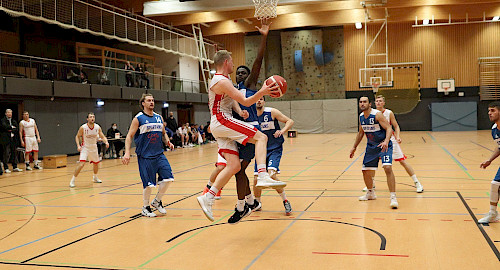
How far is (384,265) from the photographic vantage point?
470 cm

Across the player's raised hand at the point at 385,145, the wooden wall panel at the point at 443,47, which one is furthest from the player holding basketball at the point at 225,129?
the wooden wall panel at the point at 443,47

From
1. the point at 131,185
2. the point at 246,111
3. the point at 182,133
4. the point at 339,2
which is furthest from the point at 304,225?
the point at 339,2

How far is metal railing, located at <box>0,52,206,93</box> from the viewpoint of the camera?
18.7 meters

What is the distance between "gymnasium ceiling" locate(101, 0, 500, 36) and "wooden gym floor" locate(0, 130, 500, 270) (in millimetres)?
17949

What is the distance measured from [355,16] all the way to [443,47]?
304 inches

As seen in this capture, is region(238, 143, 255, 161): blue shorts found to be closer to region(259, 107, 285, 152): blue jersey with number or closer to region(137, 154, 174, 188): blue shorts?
region(259, 107, 285, 152): blue jersey with number

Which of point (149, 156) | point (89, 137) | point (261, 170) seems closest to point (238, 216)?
point (261, 170)

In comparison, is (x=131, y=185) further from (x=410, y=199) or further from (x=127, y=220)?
(x=410, y=199)

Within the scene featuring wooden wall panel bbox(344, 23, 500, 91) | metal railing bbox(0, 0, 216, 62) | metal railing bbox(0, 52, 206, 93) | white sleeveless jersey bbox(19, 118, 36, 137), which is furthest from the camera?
wooden wall panel bbox(344, 23, 500, 91)

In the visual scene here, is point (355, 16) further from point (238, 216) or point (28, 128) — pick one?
point (238, 216)

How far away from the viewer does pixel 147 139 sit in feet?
26.5

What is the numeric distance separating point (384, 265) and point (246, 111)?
244 cm

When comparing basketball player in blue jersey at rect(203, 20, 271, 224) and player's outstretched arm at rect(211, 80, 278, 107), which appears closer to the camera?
player's outstretched arm at rect(211, 80, 278, 107)

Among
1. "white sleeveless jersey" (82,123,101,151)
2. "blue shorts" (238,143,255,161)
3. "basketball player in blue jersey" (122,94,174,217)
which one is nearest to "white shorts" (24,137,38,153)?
"white sleeveless jersey" (82,123,101,151)
